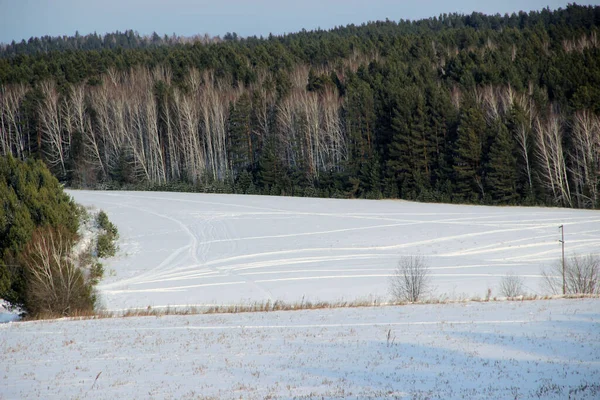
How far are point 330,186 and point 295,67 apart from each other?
33039 mm

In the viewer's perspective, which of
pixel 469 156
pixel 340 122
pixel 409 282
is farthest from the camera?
pixel 340 122

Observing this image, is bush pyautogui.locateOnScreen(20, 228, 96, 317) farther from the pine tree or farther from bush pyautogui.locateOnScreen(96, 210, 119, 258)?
the pine tree

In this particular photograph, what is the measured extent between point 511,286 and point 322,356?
17.8 m

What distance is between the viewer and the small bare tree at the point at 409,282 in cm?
2791

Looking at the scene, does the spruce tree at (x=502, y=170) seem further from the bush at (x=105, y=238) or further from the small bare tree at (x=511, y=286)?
the bush at (x=105, y=238)

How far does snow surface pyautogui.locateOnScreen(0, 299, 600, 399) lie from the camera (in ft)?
37.2

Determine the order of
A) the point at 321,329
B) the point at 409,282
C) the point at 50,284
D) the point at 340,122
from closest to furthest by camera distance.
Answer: the point at 321,329 → the point at 50,284 → the point at 409,282 → the point at 340,122

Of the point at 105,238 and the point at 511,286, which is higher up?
the point at 105,238

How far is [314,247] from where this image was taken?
3844cm

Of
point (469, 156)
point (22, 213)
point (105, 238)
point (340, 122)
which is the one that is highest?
point (340, 122)

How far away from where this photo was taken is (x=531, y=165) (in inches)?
2157

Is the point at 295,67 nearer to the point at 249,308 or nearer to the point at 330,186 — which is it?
the point at 330,186

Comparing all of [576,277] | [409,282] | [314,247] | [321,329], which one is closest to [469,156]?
[314,247]

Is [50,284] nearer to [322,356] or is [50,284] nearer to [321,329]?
[321,329]
